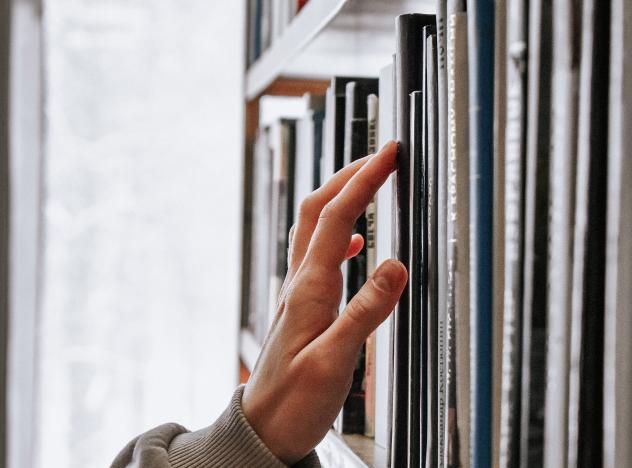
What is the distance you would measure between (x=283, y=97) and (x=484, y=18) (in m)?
0.92

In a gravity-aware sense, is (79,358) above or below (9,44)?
below

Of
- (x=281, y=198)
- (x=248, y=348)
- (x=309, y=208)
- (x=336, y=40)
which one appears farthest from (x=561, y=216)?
(x=248, y=348)

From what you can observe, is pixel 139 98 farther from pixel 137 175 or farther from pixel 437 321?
pixel 437 321

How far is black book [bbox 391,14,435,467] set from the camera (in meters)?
0.51

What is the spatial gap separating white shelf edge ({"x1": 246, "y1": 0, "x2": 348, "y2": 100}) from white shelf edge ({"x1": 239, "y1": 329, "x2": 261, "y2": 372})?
0.39 metres

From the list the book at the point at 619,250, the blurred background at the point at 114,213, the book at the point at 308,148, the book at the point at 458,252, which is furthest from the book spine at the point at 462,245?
the blurred background at the point at 114,213

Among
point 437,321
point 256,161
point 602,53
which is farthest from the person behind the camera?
point 256,161

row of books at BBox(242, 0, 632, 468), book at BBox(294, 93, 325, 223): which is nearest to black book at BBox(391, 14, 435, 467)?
row of books at BBox(242, 0, 632, 468)

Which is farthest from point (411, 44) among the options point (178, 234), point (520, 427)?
point (178, 234)

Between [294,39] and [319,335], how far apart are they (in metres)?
0.43

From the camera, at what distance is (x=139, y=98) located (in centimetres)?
177

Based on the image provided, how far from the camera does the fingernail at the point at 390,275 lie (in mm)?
465

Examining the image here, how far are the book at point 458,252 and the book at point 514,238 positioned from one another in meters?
0.04

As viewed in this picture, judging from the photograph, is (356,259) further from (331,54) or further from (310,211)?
(331,54)
